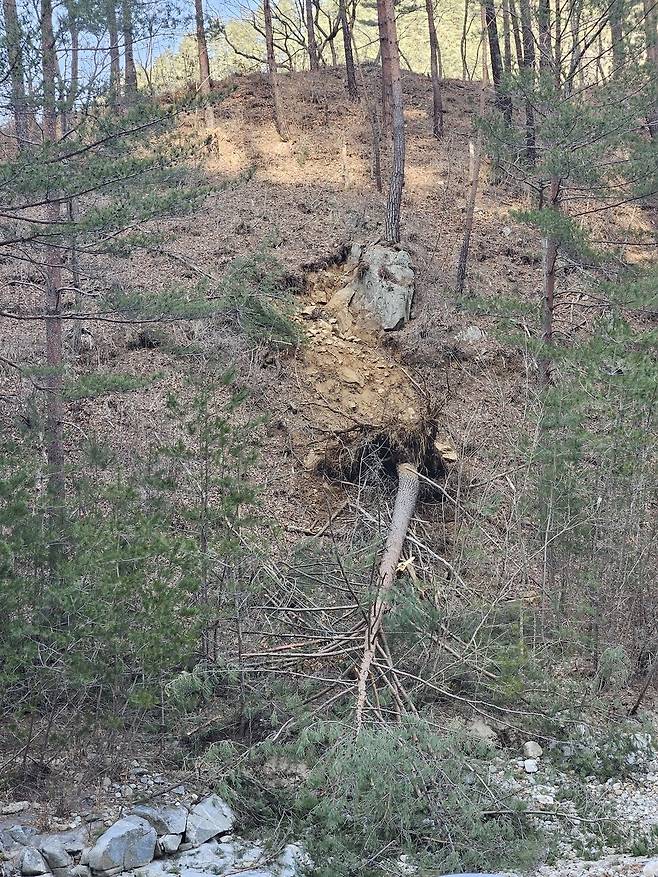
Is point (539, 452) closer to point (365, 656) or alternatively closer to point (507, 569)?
point (507, 569)

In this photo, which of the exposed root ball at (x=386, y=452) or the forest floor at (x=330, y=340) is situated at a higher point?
the forest floor at (x=330, y=340)

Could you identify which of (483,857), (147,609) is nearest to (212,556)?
(147,609)

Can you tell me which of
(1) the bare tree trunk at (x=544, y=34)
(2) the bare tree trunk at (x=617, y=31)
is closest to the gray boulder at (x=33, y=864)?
(1) the bare tree trunk at (x=544, y=34)

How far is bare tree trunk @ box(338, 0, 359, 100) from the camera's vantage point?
25031 mm

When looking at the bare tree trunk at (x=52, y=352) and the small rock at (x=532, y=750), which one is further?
the small rock at (x=532, y=750)

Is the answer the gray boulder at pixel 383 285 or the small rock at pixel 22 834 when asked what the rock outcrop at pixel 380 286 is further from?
the small rock at pixel 22 834

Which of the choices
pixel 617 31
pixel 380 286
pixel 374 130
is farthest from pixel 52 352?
pixel 374 130

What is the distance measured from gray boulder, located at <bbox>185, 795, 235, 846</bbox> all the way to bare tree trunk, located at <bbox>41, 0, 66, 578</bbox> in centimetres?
245

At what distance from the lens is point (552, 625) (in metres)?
10.2

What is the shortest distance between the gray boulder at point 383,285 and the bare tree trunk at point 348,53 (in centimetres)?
1129

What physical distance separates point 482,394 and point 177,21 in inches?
349

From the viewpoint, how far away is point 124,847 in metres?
7.04

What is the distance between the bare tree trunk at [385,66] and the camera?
61.8 feet

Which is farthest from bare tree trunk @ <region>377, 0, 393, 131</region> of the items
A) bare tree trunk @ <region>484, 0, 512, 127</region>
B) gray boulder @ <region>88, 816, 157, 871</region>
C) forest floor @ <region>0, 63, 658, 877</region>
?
gray boulder @ <region>88, 816, 157, 871</region>
